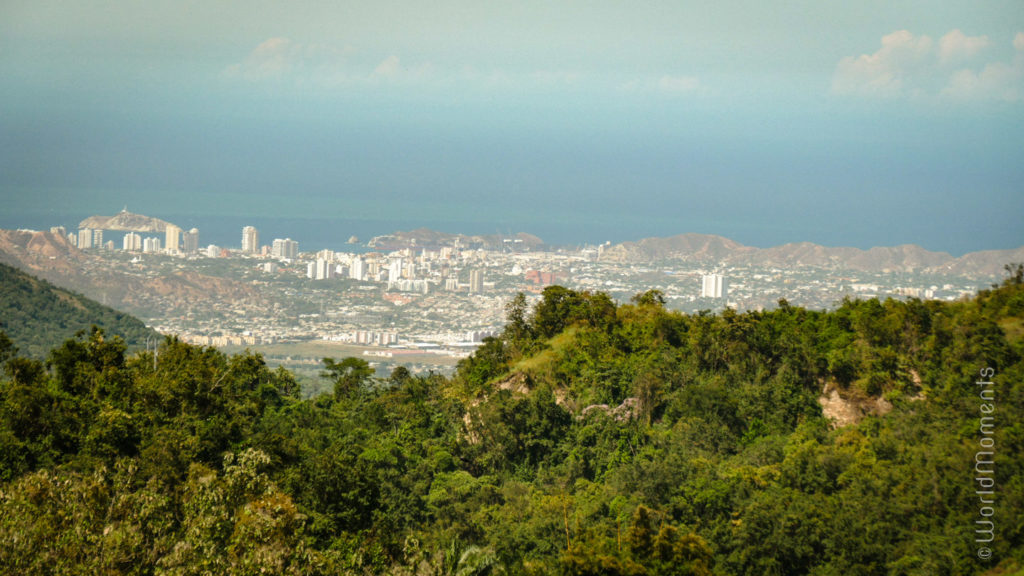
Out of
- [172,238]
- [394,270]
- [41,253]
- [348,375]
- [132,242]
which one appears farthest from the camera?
[172,238]

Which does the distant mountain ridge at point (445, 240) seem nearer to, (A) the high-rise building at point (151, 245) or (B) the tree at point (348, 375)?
(A) the high-rise building at point (151, 245)

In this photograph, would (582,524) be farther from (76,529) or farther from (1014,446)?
(76,529)

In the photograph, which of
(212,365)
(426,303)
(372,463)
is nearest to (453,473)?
(372,463)

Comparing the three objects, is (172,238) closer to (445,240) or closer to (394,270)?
(445,240)

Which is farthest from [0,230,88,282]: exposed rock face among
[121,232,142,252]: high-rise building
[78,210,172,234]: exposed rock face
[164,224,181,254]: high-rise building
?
[78,210,172,234]: exposed rock face

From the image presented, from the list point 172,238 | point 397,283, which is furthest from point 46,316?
point 172,238

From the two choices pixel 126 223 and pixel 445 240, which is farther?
pixel 126 223
